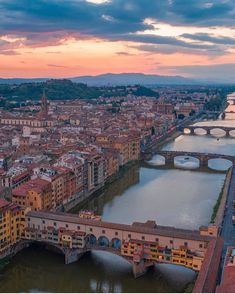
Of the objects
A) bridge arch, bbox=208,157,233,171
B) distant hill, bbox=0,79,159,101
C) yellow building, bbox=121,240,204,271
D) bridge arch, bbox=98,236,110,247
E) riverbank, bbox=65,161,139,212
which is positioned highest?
distant hill, bbox=0,79,159,101

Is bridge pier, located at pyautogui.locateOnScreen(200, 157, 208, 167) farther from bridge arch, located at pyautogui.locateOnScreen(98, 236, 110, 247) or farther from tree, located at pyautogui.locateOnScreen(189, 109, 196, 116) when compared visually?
tree, located at pyautogui.locateOnScreen(189, 109, 196, 116)

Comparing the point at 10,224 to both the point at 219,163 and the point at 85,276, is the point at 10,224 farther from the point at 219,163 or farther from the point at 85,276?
the point at 219,163

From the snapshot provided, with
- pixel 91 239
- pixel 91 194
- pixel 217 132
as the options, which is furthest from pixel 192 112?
pixel 91 239

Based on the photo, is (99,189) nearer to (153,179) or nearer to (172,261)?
(153,179)

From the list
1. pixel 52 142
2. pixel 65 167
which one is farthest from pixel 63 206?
pixel 52 142

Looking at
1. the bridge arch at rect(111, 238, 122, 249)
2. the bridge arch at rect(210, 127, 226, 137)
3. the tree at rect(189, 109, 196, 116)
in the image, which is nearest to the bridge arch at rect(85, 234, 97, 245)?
the bridge arch at rect(111, 238, 122, 249)

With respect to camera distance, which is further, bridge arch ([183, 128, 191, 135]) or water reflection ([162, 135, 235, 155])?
bridge arch ([183, 128, 191, 135])

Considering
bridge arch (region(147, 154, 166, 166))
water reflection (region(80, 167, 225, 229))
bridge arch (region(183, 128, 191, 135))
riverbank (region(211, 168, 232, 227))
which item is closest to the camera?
riverbank (region(211, 168, 232, 227))

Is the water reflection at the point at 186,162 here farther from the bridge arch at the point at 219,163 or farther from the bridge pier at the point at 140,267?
the bridge pier at the point at 140,267
